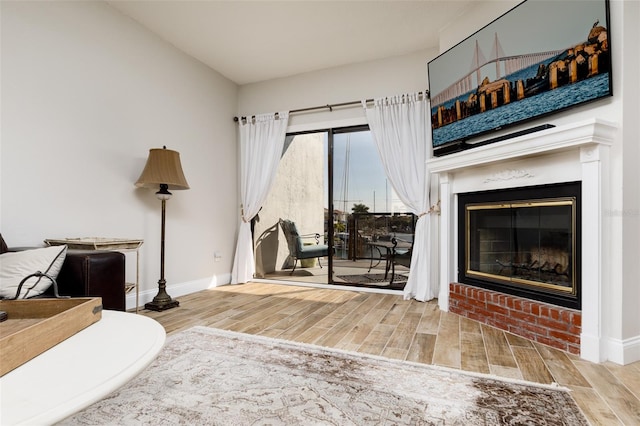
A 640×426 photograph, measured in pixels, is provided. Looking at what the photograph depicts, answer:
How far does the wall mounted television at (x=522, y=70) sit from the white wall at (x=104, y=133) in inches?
106

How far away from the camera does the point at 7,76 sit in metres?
→ 2.27

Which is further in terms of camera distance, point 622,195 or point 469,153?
point 469,153

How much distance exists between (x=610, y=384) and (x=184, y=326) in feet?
8.66

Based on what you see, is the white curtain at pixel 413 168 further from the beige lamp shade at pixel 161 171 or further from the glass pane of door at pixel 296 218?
the beige lamp shade at pixel 161 171

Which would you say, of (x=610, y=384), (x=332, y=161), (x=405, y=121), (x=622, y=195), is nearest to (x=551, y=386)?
(x=610, y=384)

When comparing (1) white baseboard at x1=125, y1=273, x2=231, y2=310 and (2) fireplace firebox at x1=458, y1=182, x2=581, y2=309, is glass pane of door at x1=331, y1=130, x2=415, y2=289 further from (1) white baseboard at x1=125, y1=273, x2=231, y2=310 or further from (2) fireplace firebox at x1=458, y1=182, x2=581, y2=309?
(1) white baseboard at x1=125, y1=273, x2=231, y2=310

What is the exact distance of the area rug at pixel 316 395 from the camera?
135 centimetres

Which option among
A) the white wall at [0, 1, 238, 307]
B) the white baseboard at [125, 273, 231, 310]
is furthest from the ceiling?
the white baseboard at [125, 273, 231, 310]

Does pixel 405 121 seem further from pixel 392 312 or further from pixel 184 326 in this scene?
pixel 184 326

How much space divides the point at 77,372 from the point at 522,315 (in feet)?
8.36

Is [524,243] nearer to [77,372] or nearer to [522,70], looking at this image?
[522,70]

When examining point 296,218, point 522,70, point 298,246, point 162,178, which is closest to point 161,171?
point 162,178

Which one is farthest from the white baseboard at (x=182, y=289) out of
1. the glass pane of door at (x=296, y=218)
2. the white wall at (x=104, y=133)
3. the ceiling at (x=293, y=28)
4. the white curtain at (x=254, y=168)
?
the ceiling at (x=293, y=28)

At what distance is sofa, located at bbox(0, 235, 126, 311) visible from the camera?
1723mm
